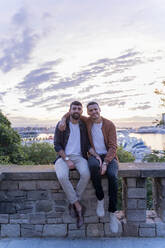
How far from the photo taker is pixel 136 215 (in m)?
2.79

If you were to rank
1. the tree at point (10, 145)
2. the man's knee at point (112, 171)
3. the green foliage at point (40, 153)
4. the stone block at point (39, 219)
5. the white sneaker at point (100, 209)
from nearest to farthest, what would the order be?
the man's knee at point (112, 171) → the white sneaker at point (100, 209) → the stone block at point (39, 219) → the tree at point (10, 145) → the green foliage at point (40, 153)

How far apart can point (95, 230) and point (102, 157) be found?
42.7 inches

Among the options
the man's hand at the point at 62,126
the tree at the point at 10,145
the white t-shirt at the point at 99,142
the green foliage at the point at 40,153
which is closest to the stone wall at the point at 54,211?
the white t-shirt at the point at 99,142

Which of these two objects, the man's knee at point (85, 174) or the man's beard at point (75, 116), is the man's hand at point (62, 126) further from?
the man's knee at point (85, 174)

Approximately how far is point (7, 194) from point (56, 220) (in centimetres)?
83

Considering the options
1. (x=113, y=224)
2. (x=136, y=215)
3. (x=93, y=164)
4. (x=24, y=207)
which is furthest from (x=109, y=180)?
(x=24, y=207)

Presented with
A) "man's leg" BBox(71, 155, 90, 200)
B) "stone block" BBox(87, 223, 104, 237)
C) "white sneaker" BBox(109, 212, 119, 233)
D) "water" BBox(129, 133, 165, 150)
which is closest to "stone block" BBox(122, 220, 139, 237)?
"white sneaker" BBox(109, 212, 119, 233)

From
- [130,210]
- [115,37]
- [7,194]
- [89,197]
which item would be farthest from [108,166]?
[115,37]

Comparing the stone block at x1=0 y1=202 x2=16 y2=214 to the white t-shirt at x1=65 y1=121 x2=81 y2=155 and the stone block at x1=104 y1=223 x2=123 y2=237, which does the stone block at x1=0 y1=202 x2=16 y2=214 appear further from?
the stone block at x1=104 y1=223 x2=123 y2=237

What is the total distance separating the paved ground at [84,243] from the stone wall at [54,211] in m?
0.08

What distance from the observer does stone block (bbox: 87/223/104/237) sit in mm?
2807

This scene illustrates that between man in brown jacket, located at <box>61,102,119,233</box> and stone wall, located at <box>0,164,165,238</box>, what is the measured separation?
0.69 feet

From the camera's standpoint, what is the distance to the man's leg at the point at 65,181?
8.34ft

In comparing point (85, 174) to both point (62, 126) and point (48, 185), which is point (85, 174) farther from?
point (62, 126)
